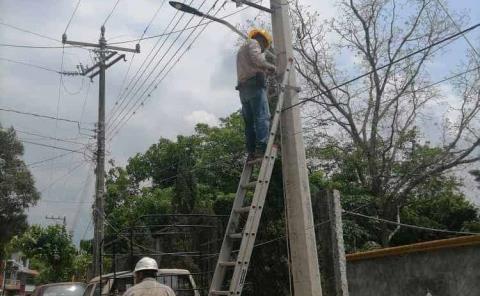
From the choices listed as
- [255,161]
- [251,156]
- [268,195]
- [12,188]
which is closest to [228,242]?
[255,161]

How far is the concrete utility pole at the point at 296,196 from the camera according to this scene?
6133 millimetres

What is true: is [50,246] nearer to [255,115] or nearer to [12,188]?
[12,188]

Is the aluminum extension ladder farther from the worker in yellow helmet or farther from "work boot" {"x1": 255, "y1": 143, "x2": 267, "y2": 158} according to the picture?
the worker in yellow helmet

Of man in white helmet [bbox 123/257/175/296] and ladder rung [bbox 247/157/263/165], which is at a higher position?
ladder rung [bbox 247/157/263/165]

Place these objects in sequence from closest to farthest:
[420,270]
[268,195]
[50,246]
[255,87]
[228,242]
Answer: [228,242] < [255,87] < [420,270] < [268,195] < [50,246]

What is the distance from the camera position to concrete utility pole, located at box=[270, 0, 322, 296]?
6.13m

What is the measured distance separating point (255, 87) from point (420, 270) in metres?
3.27

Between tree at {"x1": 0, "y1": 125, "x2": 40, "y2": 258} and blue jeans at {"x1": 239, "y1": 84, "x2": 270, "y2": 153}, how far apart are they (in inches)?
1300

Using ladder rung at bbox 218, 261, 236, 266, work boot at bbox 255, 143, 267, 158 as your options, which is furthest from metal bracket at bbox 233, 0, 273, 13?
ladder rung at bbox 218, 261, 236, 266

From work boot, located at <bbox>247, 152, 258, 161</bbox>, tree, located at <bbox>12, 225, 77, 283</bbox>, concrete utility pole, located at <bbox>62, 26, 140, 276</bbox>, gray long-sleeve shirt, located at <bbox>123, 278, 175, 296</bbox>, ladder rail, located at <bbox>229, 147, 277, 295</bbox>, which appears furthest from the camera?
tree, located at <bbox>12, 225, 77, 283</bbox>

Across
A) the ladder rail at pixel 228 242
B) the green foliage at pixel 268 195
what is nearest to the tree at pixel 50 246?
the green foliage at pixel 268 195

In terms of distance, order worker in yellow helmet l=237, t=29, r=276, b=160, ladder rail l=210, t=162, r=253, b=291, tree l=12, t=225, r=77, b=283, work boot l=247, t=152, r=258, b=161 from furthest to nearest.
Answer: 1. tree l=12, t=225, r=77, b=283
2. work boot l=247, t=152, r=258, b=161
3. worker in yellow helmet l=237, t=29, r=276, b=160
4. ladder rail l=210, t=162, r=253, b=291

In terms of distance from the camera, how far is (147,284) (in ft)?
15.8

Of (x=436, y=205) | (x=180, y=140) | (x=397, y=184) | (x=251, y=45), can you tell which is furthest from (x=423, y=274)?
(x=180, y=140)
